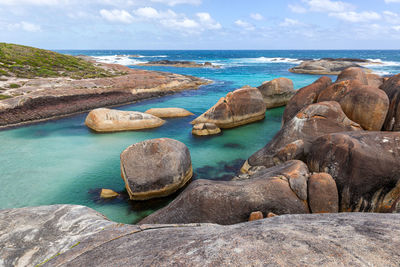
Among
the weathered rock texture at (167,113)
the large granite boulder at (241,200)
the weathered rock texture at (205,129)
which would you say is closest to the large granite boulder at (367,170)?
the large granite boulder at (241,200)

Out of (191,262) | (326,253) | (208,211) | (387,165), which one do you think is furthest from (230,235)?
(387,165)

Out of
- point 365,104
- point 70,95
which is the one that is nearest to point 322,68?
point 365,104

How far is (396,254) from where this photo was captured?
9.82 feet

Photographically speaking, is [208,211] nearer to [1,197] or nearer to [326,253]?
[326,253]

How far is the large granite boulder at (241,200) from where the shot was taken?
7.39m

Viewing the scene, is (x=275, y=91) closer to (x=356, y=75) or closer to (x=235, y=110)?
(x=235, y=110)

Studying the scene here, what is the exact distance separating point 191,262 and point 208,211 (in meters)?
4.29

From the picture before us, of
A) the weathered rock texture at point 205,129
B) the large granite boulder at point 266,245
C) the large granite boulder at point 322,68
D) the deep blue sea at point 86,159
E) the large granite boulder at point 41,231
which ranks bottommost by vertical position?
the deep blue sea at point 86,159

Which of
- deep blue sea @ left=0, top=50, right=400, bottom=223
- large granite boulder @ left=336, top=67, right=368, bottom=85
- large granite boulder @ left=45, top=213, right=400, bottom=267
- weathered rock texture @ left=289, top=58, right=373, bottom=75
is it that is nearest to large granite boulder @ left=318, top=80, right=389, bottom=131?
large granite boulder @ left=336, top=67, right=368, bottom=85

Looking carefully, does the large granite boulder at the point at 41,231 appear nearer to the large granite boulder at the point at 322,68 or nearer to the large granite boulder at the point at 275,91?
the large granite boulder at the point at 275,91

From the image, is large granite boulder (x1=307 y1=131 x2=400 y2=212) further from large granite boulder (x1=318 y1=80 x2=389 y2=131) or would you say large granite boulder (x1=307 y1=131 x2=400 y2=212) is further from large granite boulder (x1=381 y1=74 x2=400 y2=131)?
large granite boulder (x1=381 y1=74 x2=400 y2=131)

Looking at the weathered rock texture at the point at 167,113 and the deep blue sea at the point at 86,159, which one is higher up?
the weathered rock texture at the point at 167,113

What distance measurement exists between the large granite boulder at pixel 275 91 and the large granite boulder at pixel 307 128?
16111 millimetres

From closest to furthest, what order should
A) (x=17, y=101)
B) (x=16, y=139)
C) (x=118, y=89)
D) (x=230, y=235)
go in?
1. (x=230, y=235)
2. (x=16, y=139)
3. (x=17, y=101)
4. (x=118, y=89)
